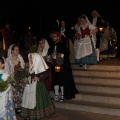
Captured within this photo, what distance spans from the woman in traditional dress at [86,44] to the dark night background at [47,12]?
314 inches

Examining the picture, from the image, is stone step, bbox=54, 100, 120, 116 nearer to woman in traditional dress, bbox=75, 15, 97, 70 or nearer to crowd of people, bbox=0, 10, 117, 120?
crowd of people, bbox=0, 10, 117, 120

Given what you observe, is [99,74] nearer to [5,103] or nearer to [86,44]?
[86,44]

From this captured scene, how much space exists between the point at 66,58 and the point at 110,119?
2066 millimetres

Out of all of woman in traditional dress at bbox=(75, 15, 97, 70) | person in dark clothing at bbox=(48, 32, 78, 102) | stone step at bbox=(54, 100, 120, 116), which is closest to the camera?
stone step at bbox=(54, 100, 120, 116)

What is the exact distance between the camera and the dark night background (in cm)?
1733

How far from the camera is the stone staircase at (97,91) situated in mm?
7980

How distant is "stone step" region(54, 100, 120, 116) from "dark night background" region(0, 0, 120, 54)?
9.85m

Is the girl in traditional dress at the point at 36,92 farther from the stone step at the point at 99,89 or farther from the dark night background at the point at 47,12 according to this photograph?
the dark night background at the point at 47,12

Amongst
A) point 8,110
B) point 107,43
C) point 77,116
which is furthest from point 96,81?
point 8,110

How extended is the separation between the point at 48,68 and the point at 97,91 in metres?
1.94

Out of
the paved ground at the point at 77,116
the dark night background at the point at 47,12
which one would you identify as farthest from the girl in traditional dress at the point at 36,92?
the dark night background at the point at 47,12

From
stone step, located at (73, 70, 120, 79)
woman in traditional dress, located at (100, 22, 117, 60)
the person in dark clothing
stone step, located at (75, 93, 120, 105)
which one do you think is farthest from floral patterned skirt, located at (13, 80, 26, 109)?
woman in traditional dress, located at (100, 22, 117, 60)

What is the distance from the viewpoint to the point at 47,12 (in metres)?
19.5

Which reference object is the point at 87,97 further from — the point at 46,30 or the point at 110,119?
the point at 46,30
